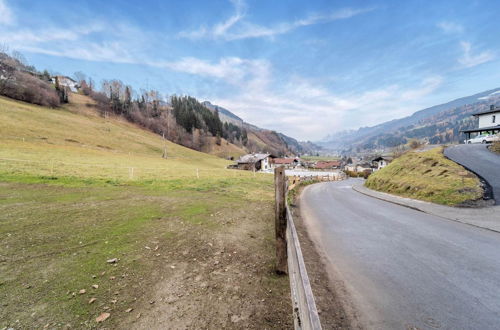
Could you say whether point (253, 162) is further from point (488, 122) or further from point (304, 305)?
point (304, 305)

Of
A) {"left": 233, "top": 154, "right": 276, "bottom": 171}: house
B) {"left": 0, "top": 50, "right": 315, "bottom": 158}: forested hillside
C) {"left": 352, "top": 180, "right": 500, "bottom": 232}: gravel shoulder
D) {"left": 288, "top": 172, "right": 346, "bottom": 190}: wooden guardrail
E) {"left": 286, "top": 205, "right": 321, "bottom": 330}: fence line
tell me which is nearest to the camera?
{"left": 286, "top": 205, "right": 321, "bottom": 330}: fence line

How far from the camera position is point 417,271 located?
5.00 metres

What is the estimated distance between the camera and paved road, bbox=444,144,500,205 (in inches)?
481

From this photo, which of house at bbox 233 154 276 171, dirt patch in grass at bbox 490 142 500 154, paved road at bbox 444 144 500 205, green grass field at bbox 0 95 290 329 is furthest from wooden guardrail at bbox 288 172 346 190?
house at bbox 233 154 276 171

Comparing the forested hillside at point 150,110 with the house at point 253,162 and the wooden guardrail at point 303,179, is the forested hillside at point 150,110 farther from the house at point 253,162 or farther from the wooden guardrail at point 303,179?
the wooden guardrail at point 303,179

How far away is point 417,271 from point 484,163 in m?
17.3

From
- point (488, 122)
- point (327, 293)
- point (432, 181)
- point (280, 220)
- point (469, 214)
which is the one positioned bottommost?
point (327, 293)

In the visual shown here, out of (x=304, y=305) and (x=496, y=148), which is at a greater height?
(x=496, y=148)

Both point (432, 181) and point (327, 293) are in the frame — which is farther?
point (432, 181)

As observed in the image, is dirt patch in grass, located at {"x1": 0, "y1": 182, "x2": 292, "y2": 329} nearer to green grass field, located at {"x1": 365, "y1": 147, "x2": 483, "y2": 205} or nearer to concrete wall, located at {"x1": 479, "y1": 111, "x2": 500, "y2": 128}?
green grass field, located at {"x1": 365, "y1": 147, "x2": 483, "y2": 205}

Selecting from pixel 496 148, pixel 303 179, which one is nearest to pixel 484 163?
pixel 496 148

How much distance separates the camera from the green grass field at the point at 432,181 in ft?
39.8

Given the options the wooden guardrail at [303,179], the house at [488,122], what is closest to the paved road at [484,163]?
the wooden guardrail at [303,179]

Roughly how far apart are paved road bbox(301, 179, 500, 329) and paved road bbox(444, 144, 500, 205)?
6.59m
